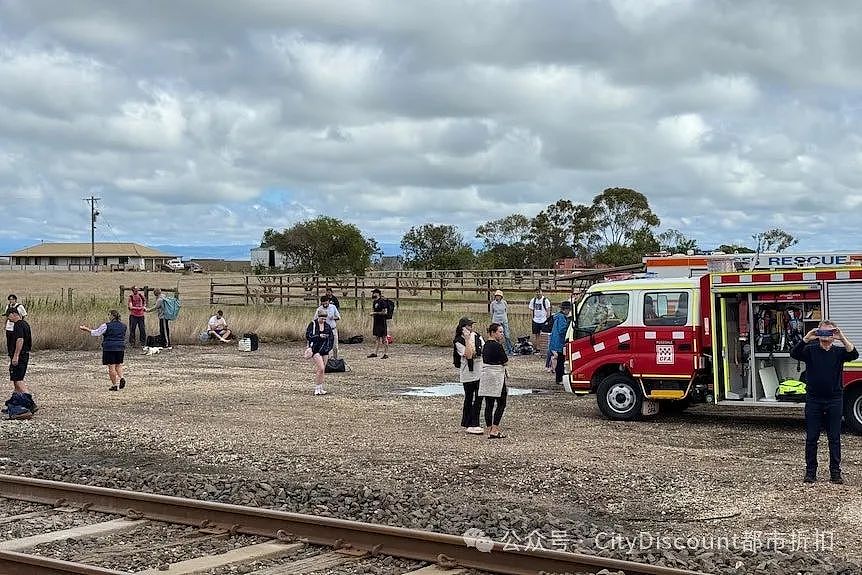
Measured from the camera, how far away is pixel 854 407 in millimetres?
13406

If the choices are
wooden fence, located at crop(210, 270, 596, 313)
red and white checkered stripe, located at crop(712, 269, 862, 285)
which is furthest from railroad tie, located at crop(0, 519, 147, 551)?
wooden fence, located at crop(210, 270, 596, 313)

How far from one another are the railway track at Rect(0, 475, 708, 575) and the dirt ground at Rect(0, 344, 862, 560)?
190 centimetres

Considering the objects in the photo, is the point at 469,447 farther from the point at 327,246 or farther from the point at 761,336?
the point at 327,246

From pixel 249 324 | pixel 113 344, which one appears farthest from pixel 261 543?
pixel 249 324

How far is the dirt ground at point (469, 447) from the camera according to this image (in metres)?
9.60

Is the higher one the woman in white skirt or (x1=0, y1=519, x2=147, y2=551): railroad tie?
the woman in white skirt

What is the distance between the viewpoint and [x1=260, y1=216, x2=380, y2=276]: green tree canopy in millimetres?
59156

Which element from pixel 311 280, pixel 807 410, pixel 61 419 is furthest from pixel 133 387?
pixel 311 280

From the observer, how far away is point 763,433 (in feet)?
46.0

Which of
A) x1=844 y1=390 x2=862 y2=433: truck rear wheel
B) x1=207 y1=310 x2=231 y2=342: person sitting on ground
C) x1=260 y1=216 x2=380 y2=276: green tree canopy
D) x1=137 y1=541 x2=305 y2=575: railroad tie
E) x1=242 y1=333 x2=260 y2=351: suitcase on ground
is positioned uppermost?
x1=260 y1=216 x2=380 y2=276: green tree canopy

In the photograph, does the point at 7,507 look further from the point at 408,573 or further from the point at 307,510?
the point at 408,573

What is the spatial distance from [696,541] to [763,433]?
628 cm

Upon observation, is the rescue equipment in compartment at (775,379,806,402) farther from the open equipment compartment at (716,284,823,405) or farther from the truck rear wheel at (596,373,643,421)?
the truck rear wheel at (596,373,643,421)

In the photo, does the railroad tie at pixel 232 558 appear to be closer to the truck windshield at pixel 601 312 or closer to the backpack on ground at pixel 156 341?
the truck windshield at pixel 601 312
